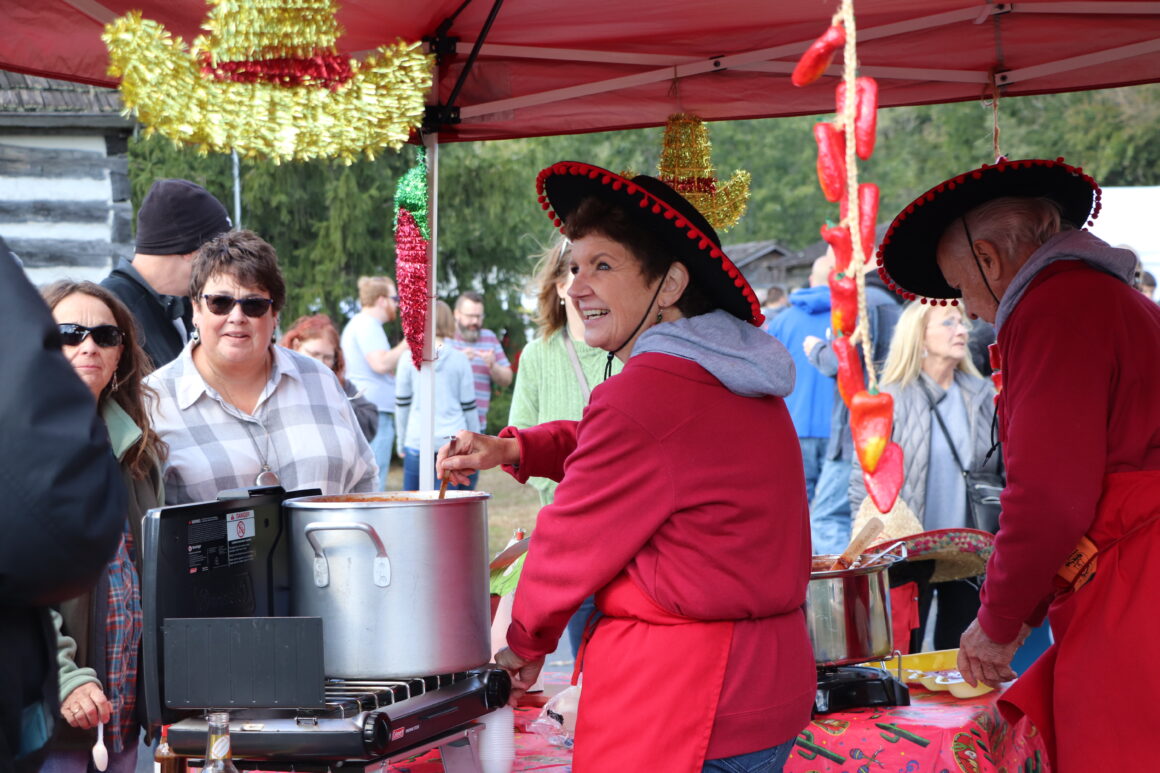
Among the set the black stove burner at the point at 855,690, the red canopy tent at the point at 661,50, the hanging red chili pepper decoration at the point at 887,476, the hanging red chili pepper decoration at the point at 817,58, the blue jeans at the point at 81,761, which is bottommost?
the blue jeans at the point at 81,761

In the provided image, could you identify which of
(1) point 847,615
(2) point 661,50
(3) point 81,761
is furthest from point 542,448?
(2) point 661,50

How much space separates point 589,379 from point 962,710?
178cm

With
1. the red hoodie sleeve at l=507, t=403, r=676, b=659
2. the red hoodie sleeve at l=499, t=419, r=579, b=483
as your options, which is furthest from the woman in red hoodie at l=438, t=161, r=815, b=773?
A: the red hoodie sleeve at l=499, t=419, r=579, b=483

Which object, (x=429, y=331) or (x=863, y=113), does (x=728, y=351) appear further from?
(x=429, y=331)

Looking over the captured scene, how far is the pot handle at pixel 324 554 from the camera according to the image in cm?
195

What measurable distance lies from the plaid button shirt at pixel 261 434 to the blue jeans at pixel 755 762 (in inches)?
47.5

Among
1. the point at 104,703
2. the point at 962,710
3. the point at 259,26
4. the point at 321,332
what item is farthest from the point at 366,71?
the point at 321,332

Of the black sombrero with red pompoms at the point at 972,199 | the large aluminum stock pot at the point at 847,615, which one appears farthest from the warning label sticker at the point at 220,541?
the black sombrero with red pompoms at the point at 972,199

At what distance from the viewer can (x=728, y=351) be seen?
2.06m

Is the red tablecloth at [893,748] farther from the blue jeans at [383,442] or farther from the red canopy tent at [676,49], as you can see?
the blue jeans at [383,442]

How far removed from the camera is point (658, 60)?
360 cm

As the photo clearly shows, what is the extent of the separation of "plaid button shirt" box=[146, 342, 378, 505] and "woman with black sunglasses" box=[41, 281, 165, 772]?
9 centimetres

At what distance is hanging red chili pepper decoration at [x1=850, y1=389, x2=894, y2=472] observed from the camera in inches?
55.9

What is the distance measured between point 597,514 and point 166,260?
2423 millimetres
